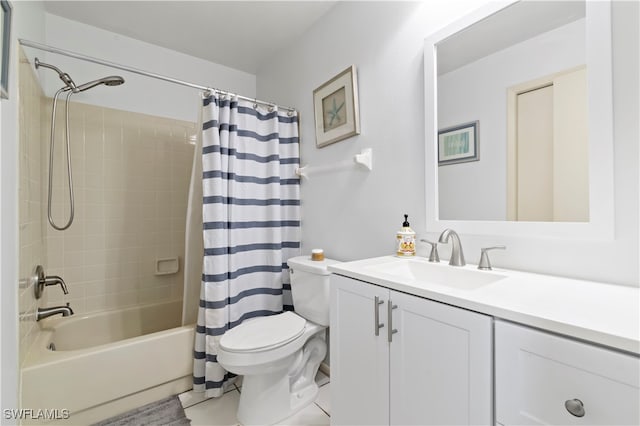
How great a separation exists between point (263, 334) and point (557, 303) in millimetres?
1220

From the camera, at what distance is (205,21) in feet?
6.52

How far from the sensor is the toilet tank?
1.58 m

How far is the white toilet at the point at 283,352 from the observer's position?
1.34 m

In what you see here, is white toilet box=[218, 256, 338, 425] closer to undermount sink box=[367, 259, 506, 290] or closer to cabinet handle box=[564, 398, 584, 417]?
undermount sink box=[367, 259, 506, 290]

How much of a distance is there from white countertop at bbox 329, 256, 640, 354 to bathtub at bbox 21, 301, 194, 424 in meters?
1.37

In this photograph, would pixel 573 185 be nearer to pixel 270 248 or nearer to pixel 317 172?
pixel 317 172

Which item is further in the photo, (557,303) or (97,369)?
(97,369)

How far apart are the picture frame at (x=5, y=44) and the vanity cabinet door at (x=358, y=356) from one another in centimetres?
139

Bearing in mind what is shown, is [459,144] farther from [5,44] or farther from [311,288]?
[5,44]

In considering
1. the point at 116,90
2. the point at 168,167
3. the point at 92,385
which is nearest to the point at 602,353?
the point at 92,385

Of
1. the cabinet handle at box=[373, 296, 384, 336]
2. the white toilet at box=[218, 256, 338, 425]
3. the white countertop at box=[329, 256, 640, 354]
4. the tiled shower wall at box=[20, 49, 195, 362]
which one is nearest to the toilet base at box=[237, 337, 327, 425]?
the white toilet at box=[218, 256, 338, 425]

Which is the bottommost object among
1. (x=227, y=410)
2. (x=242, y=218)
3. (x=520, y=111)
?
(x=227, y=410)

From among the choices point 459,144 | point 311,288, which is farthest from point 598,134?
point 311,288

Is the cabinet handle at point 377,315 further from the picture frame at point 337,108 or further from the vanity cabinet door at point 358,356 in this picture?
the picture frame at point 337,108
